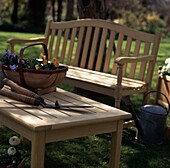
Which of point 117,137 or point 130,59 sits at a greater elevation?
point 130,59

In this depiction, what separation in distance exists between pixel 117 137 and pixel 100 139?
1.26 m

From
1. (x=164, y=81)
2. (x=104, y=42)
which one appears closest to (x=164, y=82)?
(x=164, y=81)

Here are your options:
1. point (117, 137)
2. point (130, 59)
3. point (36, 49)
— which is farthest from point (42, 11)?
point (117, 137)

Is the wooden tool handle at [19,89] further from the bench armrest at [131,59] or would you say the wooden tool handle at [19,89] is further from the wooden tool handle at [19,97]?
the bench armrest at [131,59]

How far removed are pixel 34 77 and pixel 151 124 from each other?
1474 millimetres

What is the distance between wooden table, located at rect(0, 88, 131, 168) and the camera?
2.53m

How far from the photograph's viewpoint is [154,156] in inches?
151

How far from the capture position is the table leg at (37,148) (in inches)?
99.0

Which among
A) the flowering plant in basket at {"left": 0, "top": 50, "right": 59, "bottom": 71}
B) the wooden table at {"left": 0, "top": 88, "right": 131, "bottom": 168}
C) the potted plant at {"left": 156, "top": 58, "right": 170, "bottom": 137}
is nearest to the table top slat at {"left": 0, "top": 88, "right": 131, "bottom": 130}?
the wooden table at {"left": 0, "top": 88, "right": 131, "bottom": 168}

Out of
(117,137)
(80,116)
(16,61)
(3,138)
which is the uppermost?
(16,61)

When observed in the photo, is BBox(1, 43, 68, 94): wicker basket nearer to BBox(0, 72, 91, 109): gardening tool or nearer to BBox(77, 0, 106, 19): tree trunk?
BBox(0, 72, 91, 109): gardening tool

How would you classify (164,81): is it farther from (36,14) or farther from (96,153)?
(36,14)

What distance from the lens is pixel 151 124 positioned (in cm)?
404

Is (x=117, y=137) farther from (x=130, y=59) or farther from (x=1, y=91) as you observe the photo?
(x=130, y=59)
